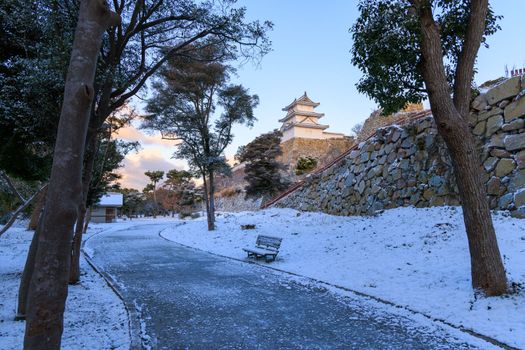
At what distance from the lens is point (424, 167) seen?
38.3 ft

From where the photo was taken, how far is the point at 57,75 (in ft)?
20.4

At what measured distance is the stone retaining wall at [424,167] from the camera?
8.71m

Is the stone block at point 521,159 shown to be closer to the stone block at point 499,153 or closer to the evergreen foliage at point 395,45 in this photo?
the stone block at point 499,153

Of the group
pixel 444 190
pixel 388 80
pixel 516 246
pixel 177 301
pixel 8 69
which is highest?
pixel 8 69

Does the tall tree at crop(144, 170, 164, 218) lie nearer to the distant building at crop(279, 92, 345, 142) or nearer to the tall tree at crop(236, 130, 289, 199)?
the distant building at crop(279, 92, 345, 142)

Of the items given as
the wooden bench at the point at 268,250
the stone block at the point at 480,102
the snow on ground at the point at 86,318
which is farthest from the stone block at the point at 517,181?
the snow on ground at the point at 86,318

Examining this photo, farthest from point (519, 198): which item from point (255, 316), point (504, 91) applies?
point (255, 316)

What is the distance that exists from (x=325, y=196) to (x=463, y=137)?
12218 millimetres

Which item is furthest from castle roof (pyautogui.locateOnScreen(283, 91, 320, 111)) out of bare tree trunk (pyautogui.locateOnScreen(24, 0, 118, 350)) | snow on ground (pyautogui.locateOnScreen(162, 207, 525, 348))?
bare tree trunk (pyautogui.locateOnScreen(24, 0, 118, 350))

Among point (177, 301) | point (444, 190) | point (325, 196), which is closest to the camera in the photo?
point (177, 301)

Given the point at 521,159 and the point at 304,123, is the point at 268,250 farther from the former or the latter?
the point at 304,123

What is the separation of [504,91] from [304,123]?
40.8 metres

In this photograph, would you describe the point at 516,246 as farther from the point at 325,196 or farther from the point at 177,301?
the point at 325,196

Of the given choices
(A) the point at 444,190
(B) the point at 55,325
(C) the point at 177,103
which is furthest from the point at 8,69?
(C) the point at 177,103
